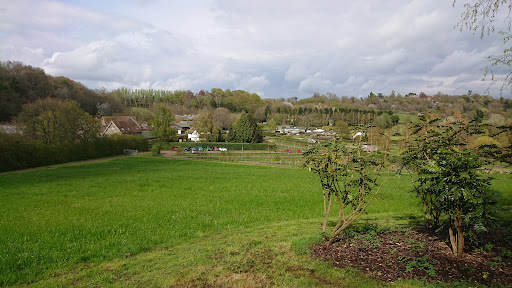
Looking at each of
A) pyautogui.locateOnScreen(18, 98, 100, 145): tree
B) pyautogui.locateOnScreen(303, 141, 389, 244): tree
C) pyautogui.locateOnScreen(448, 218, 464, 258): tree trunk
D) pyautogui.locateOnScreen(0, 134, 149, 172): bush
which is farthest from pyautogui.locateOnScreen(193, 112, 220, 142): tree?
pyautogui.locateOnScreen(448, 218, 464, 258): tree trunk

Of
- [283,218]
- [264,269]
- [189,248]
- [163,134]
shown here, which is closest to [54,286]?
[189,248]

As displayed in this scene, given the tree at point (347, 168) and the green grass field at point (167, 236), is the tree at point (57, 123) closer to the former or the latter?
the green grass field at point (167, 236)

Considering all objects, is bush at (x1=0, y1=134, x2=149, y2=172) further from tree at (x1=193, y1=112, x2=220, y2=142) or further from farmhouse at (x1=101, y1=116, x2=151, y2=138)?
farmhouse at (x1=101, y1=116, x2=151, y2=138)

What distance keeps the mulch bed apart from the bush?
1413 inches

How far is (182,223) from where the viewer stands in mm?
9414

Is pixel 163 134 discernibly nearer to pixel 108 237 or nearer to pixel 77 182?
pixel 77 182

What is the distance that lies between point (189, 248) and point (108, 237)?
2883 millimetres

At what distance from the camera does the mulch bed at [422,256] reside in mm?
4037

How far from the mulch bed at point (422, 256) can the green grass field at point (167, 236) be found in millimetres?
351

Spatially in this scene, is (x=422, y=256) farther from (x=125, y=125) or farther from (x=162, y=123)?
(x=125, y=125)

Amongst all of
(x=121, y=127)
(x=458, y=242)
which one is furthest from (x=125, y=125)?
(x=458, y=242)

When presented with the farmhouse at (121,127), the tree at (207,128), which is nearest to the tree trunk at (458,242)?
the tree at (207,128)

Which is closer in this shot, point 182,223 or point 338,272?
point 338,272

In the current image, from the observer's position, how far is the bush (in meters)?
28.8
